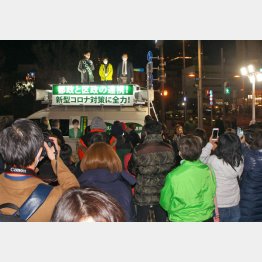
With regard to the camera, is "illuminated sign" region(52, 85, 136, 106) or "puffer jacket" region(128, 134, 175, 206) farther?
"illuminated sign" region(52, 85, 136, 106)

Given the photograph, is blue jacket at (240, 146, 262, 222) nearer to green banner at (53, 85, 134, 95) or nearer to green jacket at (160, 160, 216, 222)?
green jacket at (160, 160, 216, 222)

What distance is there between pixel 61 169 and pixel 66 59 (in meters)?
29.5

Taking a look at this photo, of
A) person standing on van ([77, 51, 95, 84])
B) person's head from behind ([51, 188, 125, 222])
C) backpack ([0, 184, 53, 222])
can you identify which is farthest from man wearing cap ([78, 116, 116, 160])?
person standing on van ([77, 51, 95, 84])

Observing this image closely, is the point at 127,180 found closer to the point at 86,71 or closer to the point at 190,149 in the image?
the point at 190,149

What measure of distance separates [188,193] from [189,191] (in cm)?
2

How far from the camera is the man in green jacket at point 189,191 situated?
367 centimetres

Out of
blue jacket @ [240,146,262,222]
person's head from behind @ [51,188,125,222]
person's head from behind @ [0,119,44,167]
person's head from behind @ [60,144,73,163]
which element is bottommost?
blue jacket @ [240,146,262,222]

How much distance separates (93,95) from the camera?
11.5m

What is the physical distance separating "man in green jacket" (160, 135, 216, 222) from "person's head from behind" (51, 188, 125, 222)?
6.70ft

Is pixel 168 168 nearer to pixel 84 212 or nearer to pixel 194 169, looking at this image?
pixel 194 169

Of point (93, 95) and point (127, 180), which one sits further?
point (93, 95)

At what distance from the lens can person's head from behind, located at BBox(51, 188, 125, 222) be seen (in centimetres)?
164

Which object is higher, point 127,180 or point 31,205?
point 31,205

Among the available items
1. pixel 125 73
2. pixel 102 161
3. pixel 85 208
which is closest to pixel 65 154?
pixel 102 161
